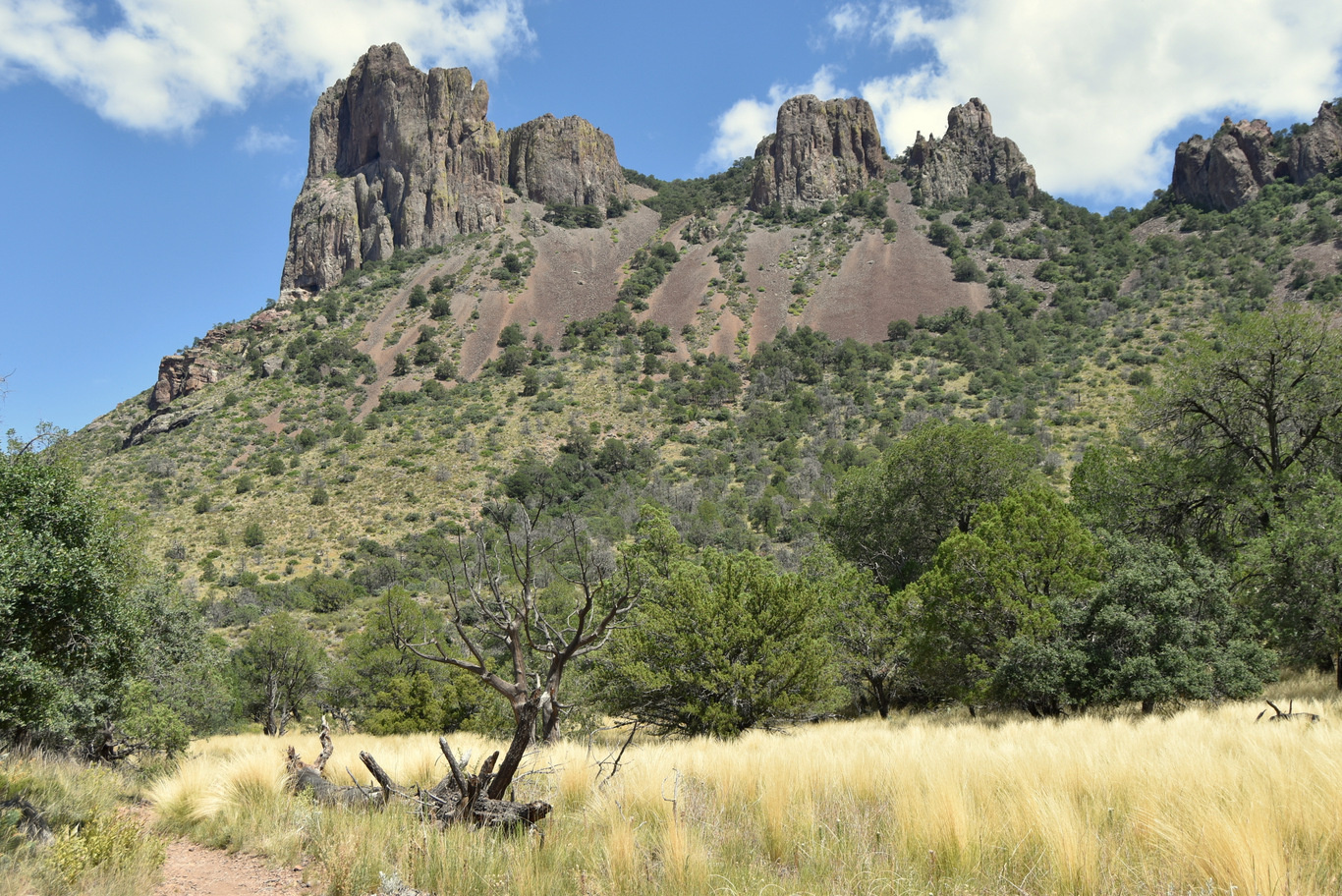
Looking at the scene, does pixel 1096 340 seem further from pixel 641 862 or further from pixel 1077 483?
pixel 641 862

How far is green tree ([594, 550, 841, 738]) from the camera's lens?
16.6 metres

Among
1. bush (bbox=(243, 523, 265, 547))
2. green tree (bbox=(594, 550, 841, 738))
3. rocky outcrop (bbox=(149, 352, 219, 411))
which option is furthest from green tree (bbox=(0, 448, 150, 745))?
rocky outcrop (bbox=(149, 352, 219, 411))

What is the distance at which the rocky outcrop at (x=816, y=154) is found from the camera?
10988 cm

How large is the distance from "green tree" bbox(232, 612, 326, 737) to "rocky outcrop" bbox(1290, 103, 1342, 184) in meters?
114

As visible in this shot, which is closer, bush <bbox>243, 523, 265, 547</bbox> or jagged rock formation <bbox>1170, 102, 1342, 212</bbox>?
bush <bbox>243, 523, 265, 547</bbox>

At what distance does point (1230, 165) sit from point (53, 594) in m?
116

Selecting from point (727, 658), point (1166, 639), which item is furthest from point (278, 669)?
point (1166, 639)

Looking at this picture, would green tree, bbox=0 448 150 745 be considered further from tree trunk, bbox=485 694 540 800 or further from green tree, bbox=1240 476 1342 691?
green tree, bbox=1240 476 1342 691

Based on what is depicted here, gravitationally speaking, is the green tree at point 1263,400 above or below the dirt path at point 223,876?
above

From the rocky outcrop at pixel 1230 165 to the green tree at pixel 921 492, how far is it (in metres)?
86.8

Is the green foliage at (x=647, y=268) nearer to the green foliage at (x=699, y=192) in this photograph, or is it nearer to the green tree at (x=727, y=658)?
the green foliage at (x=699, y=192)

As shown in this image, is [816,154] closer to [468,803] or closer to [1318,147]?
[1318,147]

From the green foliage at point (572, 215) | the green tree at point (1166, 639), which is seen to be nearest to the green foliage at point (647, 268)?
the green foliage at point (572, 215)

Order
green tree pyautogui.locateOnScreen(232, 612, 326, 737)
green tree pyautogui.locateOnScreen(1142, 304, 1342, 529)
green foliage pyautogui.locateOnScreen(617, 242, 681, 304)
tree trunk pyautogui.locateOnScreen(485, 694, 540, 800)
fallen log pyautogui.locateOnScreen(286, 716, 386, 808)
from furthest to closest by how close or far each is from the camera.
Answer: green foliage pyautogui.locateOnScreen(617, 242, 681, 304), green tree pyautogui.locateOnScreen(232, 612, 326, 737), green tree pyautogui.locateOnScreen(1142, 304, 1342, 529), fallen log pyautogui.locateOnScreen(286, 716, 386, 808), tree trunk pyautogui.locateOnScreen(485, 694, 540, 800)
